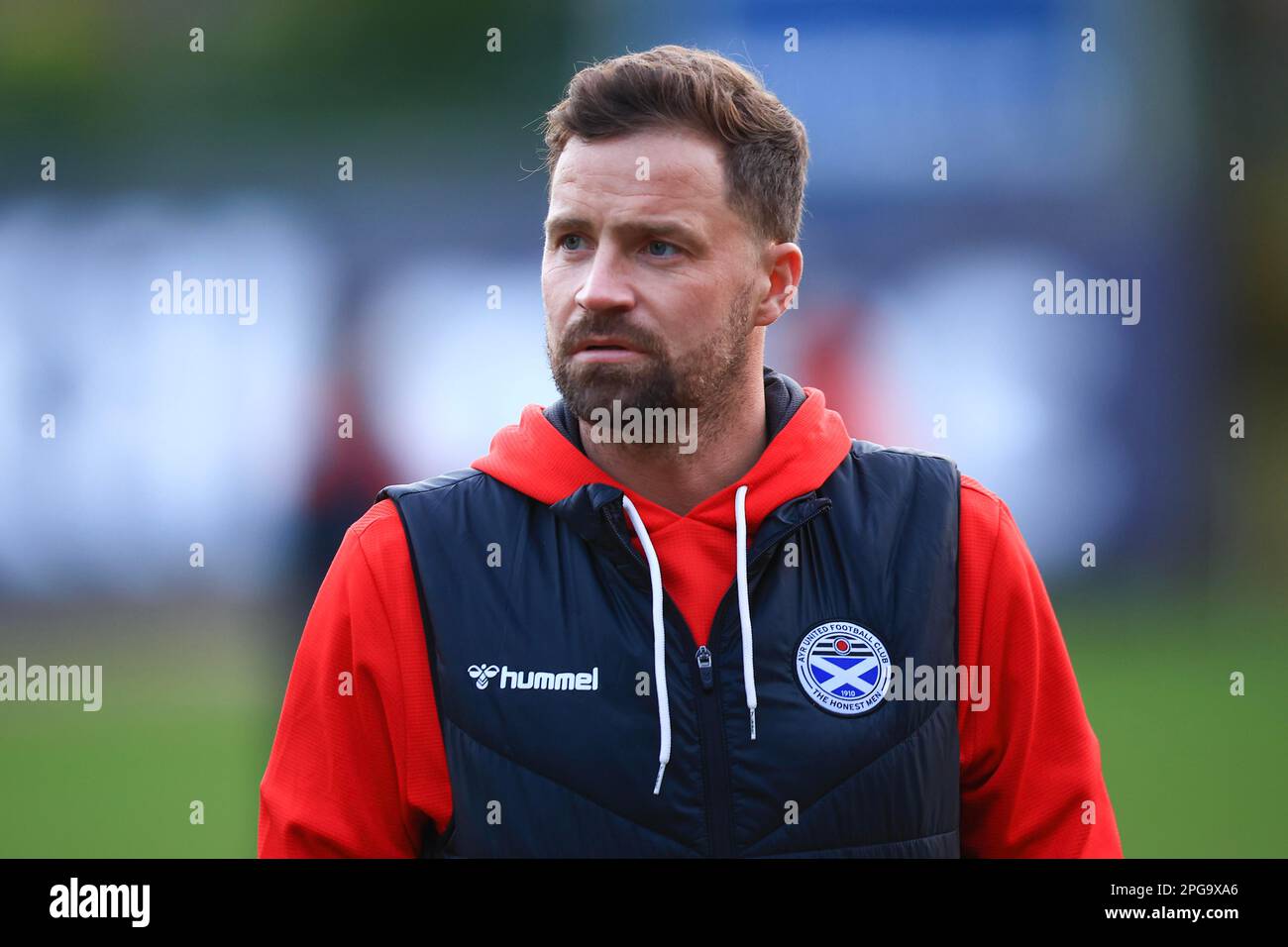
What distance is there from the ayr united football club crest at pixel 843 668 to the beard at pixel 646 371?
395 millimetres

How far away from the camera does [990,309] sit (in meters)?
5.53

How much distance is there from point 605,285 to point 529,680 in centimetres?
59

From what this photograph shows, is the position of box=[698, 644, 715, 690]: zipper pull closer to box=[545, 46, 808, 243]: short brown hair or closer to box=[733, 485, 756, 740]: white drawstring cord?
box=[733, 485, 756, 740]: white drawstring cord

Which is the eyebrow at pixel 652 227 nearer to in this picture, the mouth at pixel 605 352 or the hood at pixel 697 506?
the mouth at pixel 605 352

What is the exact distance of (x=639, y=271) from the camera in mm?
1789

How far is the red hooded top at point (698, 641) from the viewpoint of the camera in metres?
1.71

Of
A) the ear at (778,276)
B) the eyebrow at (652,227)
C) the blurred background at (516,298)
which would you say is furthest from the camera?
the blurred background at (516,298)

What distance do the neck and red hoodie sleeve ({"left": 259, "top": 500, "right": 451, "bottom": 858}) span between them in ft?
1.20

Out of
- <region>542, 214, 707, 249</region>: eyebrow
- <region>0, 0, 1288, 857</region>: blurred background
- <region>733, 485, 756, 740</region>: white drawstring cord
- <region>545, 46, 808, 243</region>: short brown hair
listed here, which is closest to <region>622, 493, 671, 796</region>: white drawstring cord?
<region>733, 485, 756, 740</region>: white drawstring cord

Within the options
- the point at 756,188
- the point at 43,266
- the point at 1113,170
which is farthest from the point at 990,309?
the point at 43,266

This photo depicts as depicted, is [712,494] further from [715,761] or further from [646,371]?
[715,761]

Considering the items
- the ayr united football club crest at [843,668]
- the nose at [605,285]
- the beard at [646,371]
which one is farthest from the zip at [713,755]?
the nose at [605,285]

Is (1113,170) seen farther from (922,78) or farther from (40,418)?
(40,418)

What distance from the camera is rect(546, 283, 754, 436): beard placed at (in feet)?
5.84
